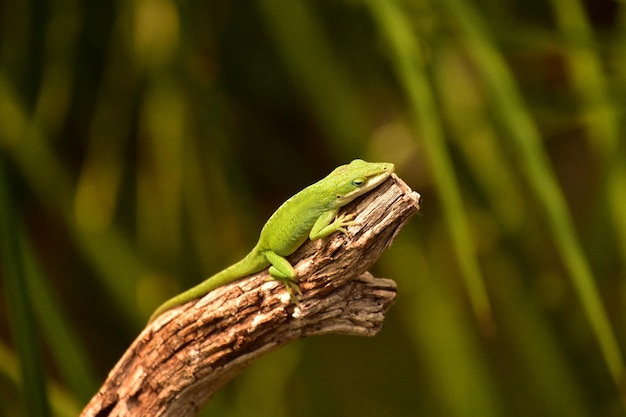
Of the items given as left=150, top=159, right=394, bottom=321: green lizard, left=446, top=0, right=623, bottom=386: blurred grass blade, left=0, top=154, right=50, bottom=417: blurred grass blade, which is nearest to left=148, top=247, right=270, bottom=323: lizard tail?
left=150, top=159, right=394, bottom=321: green lizard

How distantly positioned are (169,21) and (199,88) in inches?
19.1

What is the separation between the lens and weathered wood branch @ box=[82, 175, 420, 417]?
1.87 m

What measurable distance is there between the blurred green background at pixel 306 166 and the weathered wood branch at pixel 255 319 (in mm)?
285

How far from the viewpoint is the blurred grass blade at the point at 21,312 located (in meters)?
1.80

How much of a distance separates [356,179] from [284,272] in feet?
1.20

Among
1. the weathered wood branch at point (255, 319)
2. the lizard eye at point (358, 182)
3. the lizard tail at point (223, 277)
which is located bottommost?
the weathered wood branch at point (255, 319)

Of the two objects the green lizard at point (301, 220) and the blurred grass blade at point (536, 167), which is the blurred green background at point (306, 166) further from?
the green lizard at point (301, 220)

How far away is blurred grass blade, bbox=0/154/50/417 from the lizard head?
923 millimetres

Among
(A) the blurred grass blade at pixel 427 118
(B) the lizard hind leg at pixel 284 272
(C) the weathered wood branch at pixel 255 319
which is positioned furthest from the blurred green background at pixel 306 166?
(B) the lizard hind leg at pixel 284 272

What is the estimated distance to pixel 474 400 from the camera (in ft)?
10.4

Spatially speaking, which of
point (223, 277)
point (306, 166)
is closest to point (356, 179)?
point (223, 277)

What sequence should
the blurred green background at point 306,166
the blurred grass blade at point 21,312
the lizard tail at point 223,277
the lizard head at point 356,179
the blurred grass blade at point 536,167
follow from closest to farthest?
the blurred grass blade at point 21,312 → the lizard head at point 356,179 → the lizard tail at point 223,277 → the blurred grass blade at point 536,167 → the blurred green background at point 306,166

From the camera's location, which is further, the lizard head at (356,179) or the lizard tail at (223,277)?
the lizard tail at (223,277)

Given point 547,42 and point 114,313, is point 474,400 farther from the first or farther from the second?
point 114,313
